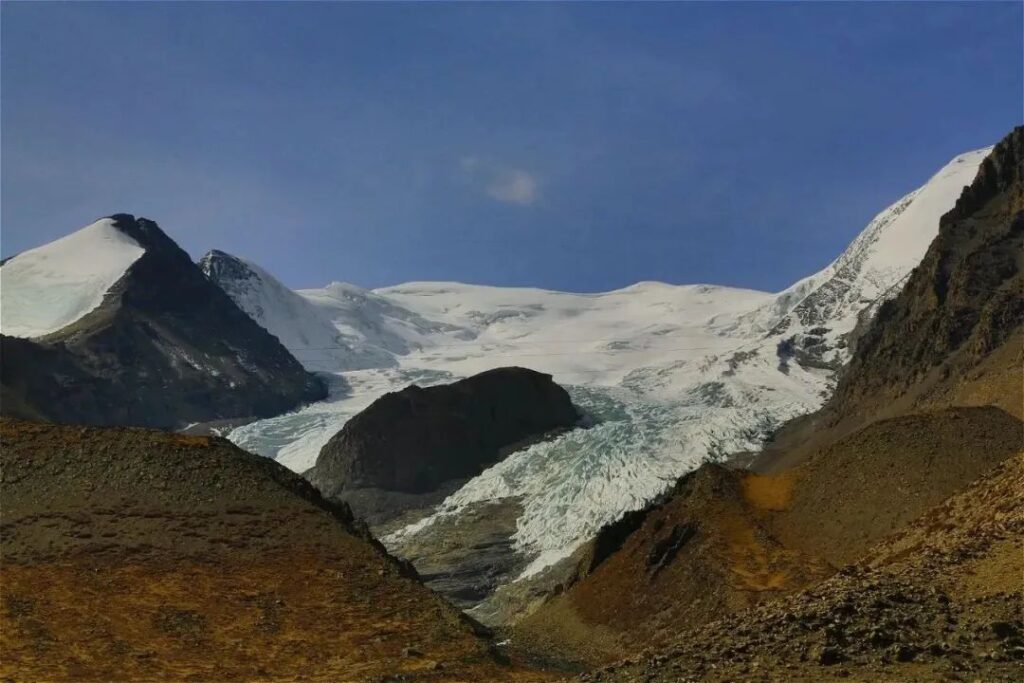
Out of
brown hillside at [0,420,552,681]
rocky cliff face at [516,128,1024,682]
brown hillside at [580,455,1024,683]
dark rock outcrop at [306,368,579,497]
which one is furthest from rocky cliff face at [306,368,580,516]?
brown hillside at [580,455,1024,683]

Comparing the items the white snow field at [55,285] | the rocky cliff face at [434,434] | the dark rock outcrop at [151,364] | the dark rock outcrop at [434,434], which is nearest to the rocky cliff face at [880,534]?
the rocky cliff face at [434,434]

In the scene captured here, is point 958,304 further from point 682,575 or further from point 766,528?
point 682,575

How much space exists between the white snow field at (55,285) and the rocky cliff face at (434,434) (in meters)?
70.2

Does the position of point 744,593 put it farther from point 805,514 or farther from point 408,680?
point 408,680

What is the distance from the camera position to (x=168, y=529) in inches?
1150

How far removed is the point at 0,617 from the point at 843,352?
540 ft

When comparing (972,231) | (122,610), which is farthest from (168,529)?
(972,231)

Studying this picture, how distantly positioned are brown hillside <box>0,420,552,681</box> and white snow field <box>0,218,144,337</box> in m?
151

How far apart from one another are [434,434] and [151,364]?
61.7 meters

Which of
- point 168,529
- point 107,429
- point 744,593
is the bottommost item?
point 744,593

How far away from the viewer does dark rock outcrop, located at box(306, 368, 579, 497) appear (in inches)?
4764

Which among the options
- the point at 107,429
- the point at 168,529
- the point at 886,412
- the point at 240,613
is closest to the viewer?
the point at 240,613

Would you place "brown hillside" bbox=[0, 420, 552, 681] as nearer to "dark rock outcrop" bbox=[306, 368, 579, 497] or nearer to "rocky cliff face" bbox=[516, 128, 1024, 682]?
"rocky cliff face" bbox=[516, 128, 1024, 682]

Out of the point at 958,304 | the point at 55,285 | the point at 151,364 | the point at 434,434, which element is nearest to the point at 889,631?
the point at 958,304
